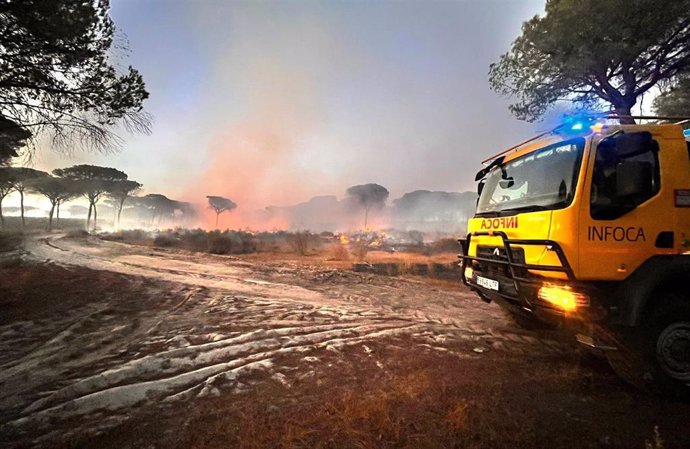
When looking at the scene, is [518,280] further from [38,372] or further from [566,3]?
[566,3]

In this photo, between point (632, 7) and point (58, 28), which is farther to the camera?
point (632, 7)

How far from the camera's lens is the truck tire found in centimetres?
306

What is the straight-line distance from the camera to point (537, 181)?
3939 millimetres

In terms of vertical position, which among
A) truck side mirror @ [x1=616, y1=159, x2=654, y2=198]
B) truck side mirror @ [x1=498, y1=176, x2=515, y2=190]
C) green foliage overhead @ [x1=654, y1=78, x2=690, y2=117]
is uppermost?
green foliage overhead @ [x1=654, y1=78, x2=690, y2=117]

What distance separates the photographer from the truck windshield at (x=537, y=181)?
342cm

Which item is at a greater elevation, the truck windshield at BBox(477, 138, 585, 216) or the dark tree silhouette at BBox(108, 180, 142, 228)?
the dark tree silhouette at BBox(108, 180, 142, 228)

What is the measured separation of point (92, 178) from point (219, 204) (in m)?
18.1

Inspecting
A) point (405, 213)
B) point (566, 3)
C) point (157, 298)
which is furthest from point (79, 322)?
point (405, 213)

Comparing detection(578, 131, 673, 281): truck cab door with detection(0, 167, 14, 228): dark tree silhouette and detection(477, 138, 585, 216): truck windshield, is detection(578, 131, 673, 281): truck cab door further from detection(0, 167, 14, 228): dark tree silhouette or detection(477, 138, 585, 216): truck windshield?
detection(0, 167, 14, 228): dark tree silhouette

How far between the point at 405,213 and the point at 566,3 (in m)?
55.3

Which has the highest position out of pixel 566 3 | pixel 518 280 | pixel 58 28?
pixel 566 3

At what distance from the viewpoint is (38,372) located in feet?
11.0

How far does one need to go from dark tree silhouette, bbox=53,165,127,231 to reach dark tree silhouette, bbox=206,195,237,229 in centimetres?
1320

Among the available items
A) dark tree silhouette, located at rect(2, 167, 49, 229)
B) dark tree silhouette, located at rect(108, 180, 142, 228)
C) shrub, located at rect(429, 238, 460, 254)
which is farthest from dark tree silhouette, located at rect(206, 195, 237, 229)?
shrub, located at rect(429, 238, 460, 254)
